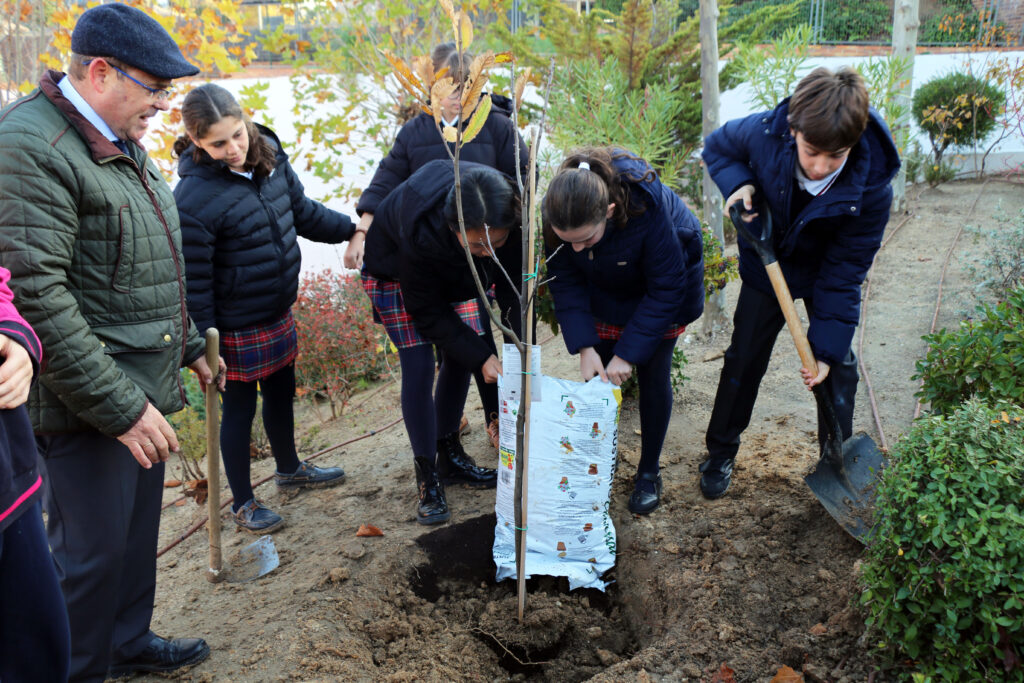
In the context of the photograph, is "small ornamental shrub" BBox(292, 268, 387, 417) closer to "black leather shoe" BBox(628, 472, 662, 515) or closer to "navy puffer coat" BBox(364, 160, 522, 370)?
"navy puffer coat" BBox(364, 160, 522, 370)

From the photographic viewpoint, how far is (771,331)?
2.94 metres

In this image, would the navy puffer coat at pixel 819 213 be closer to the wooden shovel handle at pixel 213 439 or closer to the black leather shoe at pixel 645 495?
the black leather shoe at pixel 645 495

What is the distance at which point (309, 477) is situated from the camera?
12.1 ft

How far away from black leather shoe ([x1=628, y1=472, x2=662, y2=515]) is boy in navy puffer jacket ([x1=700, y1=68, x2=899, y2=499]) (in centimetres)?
21

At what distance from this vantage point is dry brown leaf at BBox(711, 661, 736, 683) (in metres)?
2.14

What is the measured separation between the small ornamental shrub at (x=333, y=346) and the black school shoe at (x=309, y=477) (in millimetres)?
1405

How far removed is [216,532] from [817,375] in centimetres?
242

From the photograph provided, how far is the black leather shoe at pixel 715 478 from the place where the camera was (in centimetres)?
311

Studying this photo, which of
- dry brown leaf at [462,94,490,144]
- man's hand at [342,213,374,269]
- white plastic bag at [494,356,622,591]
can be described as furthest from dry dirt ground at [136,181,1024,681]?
dry brown leaf at [462,94,490,144]

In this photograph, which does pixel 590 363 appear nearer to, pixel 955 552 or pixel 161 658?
pixel 955 552

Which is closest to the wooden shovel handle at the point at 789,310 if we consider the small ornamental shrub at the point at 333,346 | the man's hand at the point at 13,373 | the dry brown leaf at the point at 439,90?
the dry brown leaf at the point at 439,90

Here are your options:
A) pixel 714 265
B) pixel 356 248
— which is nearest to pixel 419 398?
pixel 356 248

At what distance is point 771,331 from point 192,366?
2282 mm

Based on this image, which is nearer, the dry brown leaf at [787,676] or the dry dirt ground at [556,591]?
the dry brown leaf at [787,676]
